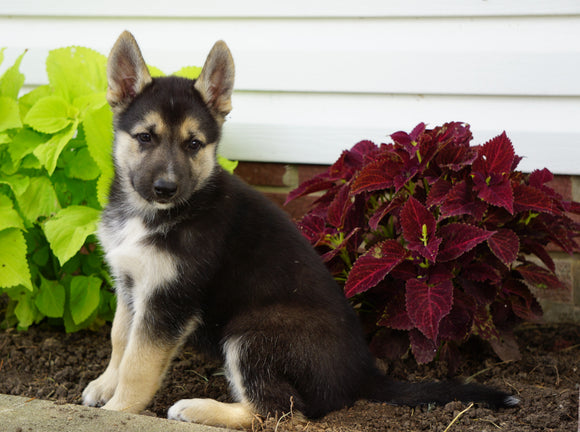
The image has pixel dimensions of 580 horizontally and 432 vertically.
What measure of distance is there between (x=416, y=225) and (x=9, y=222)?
2.46 metres

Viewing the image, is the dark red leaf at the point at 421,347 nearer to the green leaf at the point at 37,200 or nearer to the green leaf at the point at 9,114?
the green leaf at the point at 37,200

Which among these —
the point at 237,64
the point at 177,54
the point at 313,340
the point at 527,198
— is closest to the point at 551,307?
the point at 527,198

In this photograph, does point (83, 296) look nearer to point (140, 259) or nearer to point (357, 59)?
point (140, 259)

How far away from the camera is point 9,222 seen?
4195 mm

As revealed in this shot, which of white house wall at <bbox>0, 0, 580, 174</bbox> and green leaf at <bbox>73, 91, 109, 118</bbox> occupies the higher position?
white house wall at <bbox>0, 0, 580, 174</bbox>

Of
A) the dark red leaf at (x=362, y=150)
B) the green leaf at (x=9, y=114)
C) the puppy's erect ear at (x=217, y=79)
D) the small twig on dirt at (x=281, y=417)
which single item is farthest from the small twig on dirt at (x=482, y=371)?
the green leaf at (x=9, y=114)

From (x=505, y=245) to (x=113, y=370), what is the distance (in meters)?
2.33

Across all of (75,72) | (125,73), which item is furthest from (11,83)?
(125,73)

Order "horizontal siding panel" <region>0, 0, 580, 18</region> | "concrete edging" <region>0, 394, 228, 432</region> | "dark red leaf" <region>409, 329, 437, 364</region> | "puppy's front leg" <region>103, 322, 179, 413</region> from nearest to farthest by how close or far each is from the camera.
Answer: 1. "concrete edging" <region>0, 394, 228, 432</region>
2. "puppy's front leg" <region>103, 322, 179, 413</region>
3. "dark red leaf" <region>409, 329, 437, 364</region>
4. "horizontal siding panel" <region>0, 0, 580, 18</region>

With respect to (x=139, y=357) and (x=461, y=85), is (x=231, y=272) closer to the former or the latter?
(x=139, y=357)

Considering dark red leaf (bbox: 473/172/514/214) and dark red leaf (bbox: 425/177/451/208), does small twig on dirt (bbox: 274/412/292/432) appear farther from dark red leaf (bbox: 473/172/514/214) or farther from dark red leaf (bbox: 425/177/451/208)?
dark red leaf (bbox: 473/172/514/214)

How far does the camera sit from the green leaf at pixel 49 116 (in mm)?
4359

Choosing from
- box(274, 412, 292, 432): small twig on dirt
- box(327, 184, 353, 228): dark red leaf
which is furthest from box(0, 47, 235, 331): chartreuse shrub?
box(274, 412, 292, 432): small twig on dirt

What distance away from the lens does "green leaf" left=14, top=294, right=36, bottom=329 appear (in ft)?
15.5
